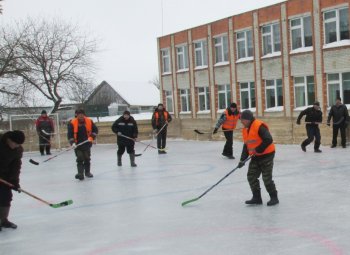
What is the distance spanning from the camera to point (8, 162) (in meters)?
7.13

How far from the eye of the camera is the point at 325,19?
2500 centimetres

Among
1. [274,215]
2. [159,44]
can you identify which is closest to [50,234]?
[274,215]

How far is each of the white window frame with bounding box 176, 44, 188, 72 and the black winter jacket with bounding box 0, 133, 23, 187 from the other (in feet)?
95.8

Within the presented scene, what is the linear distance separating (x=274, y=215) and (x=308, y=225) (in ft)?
2.45

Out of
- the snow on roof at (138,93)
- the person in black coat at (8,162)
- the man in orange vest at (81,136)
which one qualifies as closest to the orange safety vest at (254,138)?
the person in black coat at (8,162)

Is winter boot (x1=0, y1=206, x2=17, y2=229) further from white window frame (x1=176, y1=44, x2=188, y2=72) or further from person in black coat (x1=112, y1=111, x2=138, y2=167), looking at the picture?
white window frame (x1=176, y1=44, x2=188, y2=72)

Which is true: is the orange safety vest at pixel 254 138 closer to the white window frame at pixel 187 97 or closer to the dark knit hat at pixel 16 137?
the dark knit hat at pixel 16 137

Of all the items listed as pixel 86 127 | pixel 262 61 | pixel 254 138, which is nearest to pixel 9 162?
pixel 254 138

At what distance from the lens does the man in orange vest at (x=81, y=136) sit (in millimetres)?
11914

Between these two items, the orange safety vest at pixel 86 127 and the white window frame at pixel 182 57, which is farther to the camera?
the white window frame at pixel 182 57

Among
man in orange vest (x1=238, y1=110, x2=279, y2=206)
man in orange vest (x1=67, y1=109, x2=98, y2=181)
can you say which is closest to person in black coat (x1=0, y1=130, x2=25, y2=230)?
man in orange vest (x1=238, y1=110, x2=279, y2=206)

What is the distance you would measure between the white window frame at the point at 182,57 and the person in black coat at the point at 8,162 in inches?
1150

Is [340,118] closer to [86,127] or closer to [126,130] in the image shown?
[126,130]

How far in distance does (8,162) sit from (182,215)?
2504mm
